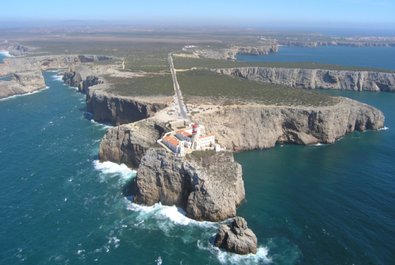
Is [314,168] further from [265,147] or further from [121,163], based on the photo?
[121,163]

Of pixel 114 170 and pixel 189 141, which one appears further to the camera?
pixel 114 170

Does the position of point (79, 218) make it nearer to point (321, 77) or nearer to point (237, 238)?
point (237, 238)

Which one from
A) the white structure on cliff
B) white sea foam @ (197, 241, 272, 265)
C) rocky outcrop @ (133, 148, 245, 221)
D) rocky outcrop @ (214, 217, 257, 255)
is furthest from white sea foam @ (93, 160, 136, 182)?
white sea foam @ (197, 241, 272, 265)

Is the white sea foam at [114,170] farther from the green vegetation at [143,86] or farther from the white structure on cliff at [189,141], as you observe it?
the green vegetation at [143,86]

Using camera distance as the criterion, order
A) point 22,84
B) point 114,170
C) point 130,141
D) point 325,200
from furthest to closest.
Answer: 1. point 22,84
2. point 114,170
3. point 130,141
4. point 325,200

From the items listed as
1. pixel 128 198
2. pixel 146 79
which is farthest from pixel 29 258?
pixel 146 79

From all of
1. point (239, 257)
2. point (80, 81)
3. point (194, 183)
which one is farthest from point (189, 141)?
point (80, 81)

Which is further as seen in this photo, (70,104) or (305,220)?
(70,104)
